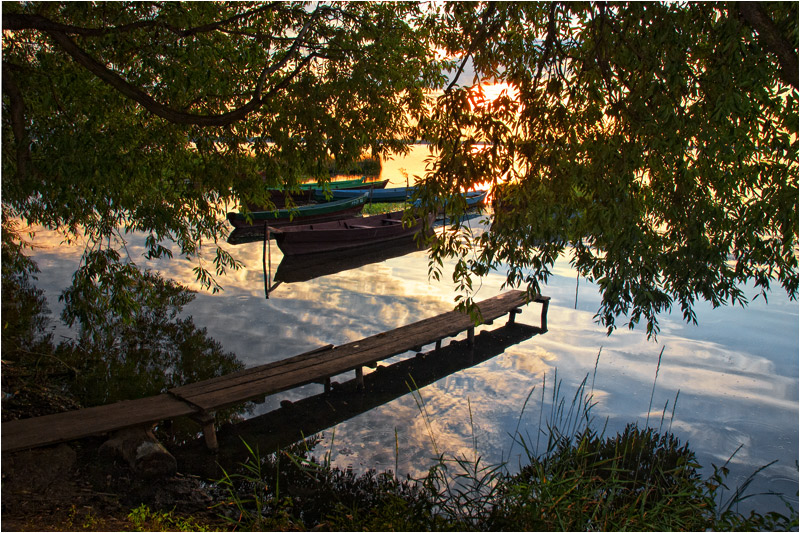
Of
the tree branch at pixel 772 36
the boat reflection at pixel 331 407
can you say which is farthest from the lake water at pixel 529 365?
the tree branch at pixel 772 36

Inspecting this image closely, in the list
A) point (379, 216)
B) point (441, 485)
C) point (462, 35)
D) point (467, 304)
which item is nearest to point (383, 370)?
point (441, 485)

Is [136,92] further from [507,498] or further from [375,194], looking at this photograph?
[375,194]

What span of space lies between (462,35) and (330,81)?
1.29 m

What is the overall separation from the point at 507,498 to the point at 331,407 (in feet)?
10.9

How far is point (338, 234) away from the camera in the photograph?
16391mm

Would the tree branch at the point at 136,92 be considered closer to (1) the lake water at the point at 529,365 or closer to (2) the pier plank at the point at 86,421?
(1) the lake water at the point at 529,365

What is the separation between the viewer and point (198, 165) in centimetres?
612

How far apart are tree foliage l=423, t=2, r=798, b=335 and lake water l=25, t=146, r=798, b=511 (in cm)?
164

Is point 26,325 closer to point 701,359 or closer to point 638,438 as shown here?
point 638,438

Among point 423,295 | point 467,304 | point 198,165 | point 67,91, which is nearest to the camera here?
point 467,304

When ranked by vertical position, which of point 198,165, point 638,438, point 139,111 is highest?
point 139,111

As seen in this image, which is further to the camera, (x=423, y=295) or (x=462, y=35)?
(x=423, y=295)

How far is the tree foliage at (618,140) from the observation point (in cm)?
425

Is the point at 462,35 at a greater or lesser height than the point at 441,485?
greater
